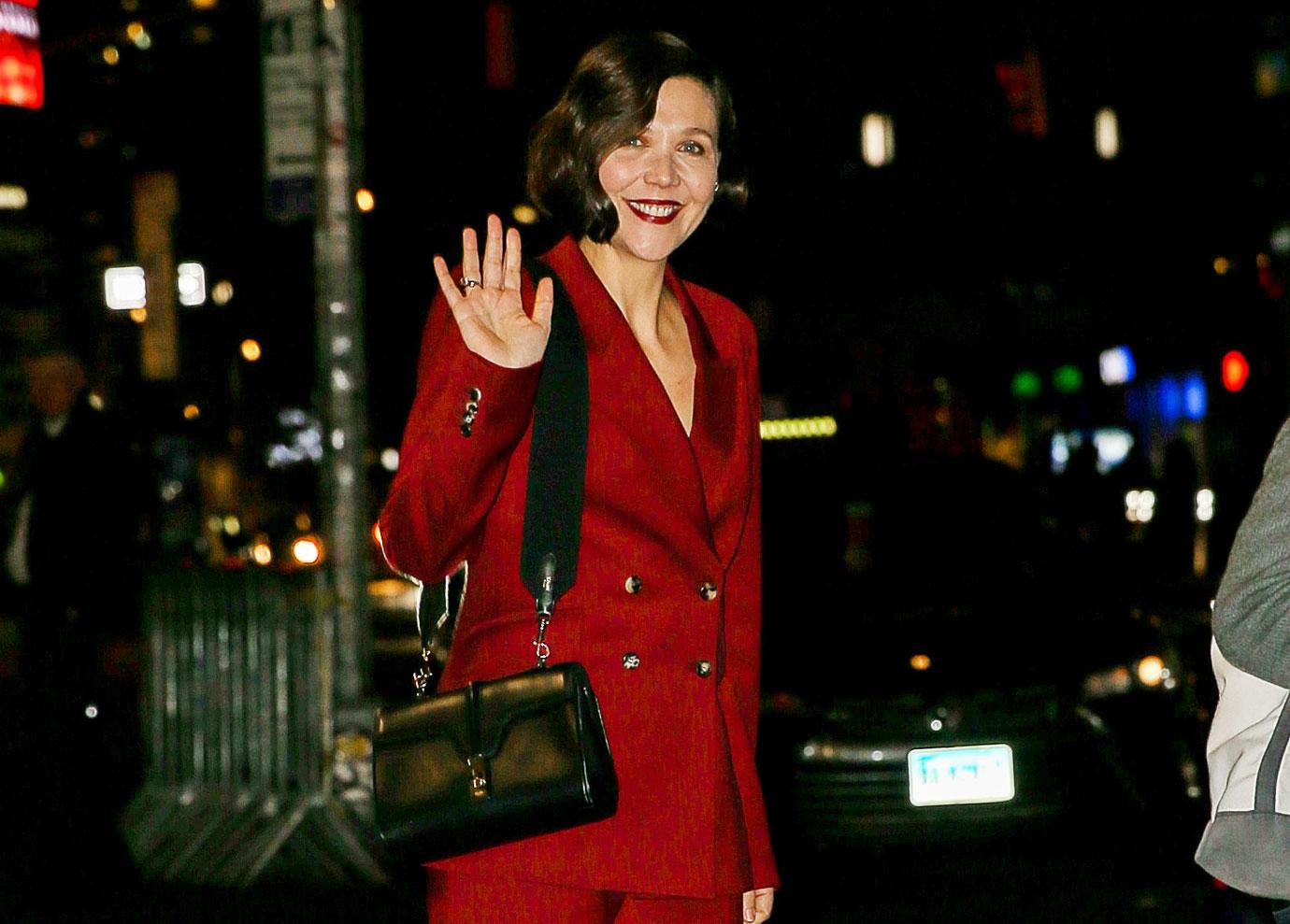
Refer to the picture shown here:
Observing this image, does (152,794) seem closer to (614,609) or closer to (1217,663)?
(614,609)

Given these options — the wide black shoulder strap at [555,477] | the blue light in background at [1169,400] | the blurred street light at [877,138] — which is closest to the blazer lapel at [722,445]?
the wide black shoulder strap at [555,477]

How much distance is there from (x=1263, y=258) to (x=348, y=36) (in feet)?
57.5

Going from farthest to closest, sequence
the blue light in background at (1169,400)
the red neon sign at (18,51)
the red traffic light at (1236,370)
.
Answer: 1. the blue light in background at (1169,400)
2. the red traffic light at (1236,370)
3. the red neon sign at (18,51)

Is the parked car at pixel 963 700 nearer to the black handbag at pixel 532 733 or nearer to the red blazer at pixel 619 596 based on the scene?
the red blazer at pixel 619 596

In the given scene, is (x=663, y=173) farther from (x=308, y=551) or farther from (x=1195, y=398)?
(x=1195, y=398)

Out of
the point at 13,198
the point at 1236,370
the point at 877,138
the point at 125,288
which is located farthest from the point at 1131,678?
the point at 13,198

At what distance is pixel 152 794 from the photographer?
24.8 ft

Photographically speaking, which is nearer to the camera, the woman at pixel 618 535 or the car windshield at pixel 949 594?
the woman at pixel 618 535

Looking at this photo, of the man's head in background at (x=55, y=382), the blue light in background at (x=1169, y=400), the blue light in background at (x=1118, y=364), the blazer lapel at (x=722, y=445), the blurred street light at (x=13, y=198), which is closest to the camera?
the blazer lapel at (x=722, y=445)

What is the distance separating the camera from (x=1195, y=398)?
113 feet

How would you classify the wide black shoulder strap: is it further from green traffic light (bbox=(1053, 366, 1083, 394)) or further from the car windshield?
green traffic light (bbox=(1053, 366, 1083, 394))

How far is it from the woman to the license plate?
372 cm

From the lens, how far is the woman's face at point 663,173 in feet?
9.39

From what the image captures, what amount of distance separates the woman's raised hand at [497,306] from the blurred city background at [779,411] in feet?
2.31
